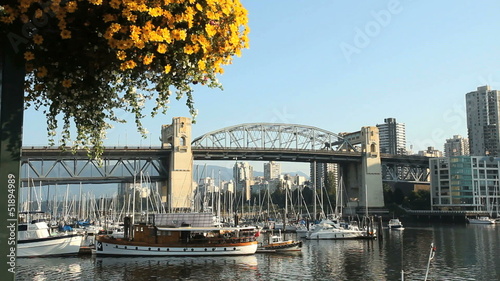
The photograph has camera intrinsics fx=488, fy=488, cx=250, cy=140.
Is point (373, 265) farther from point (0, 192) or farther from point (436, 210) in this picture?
point (436, 210)

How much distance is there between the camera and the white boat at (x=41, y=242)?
42625 mm

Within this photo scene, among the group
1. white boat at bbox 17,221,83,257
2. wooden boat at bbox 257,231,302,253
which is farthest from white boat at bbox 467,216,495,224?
white boat at bbox 17,221,83,257

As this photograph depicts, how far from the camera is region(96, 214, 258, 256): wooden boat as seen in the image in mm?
44031

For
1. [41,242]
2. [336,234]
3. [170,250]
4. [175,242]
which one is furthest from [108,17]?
[336,234]

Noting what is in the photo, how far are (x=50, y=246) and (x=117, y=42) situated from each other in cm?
4282

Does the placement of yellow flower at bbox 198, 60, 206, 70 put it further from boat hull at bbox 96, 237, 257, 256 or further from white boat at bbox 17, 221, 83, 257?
white boat at bbox 17, 221, 83, 257

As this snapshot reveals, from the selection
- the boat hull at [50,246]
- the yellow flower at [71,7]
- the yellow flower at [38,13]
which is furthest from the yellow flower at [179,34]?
the boat hull at [50,246]

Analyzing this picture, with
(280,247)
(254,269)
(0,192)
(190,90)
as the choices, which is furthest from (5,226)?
(280,247)

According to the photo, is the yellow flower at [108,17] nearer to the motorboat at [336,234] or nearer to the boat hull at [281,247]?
the boat hull at [281,247]

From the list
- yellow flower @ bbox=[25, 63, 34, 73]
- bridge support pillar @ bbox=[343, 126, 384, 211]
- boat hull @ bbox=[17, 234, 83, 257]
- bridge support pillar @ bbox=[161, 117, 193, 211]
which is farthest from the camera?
bridge support pillar @ bbox=[343, 126, 384, 211]

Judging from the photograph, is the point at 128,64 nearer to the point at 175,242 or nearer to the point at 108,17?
the point at 108,17

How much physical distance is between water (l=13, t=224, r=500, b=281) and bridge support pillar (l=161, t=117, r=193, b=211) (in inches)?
1948

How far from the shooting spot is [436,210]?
120 metres

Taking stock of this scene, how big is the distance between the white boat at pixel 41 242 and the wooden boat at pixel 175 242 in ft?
8.14
